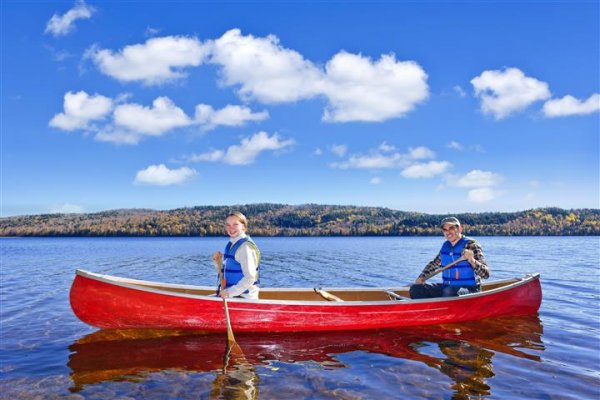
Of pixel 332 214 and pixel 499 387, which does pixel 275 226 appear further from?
pixel 499 387

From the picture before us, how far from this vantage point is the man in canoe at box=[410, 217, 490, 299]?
30.8 ft

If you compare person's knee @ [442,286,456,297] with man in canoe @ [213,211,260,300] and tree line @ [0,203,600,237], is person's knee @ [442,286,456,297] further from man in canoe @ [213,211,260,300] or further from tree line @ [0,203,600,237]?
tree line @ [0,203,600,237]

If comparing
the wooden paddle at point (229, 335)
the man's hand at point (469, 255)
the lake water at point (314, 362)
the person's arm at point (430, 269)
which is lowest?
the lake water at point (314, 362)

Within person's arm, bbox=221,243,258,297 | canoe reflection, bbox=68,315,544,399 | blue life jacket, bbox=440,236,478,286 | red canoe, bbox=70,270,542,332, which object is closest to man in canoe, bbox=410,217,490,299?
blue life jacket, bbox=440,236,478,286

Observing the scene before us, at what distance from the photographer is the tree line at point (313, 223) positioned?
362 feet

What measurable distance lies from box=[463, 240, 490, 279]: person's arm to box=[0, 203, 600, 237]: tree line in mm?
104012

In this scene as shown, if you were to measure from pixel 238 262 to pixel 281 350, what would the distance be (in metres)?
1.76

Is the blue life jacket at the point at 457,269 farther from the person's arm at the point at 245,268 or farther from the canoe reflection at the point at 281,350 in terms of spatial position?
the person's arm at the point at 245,268

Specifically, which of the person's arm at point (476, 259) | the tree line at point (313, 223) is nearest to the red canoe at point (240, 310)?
the person's arm at point (476, 259)

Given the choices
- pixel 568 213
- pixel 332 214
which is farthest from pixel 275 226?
pixel 568 213

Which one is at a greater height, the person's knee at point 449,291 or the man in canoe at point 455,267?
the man in canoe at point 455,267

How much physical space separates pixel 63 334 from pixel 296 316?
494 cm

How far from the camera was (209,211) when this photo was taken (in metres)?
139

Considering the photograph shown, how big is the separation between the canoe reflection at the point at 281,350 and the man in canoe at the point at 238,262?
1.04 m
